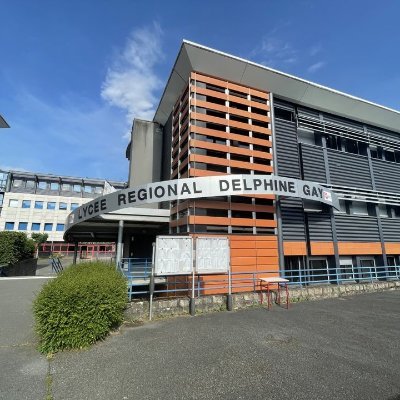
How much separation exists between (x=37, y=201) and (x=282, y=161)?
2219 inches

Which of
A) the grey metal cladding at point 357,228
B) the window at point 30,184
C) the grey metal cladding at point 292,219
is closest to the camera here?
the grey metal cladding at point 292,219

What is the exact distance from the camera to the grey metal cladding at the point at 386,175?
1700cm

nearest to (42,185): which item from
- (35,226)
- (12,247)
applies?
(35,226)

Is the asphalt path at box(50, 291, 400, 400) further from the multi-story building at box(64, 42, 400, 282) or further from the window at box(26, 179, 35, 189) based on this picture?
the window at box(26, 179, 35, 189)

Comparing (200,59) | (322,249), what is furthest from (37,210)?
(322,249)

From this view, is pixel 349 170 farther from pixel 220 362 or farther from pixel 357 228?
pixel 220 362

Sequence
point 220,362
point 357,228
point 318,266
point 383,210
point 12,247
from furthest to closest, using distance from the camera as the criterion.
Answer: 1. point 12,247
2. point 383,210
3. point 357,228
4. point 318,266
5. point 220,362

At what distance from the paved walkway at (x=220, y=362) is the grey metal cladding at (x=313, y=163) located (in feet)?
28.9

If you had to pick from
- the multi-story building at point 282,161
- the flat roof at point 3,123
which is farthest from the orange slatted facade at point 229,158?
the flat roof at point 3,123

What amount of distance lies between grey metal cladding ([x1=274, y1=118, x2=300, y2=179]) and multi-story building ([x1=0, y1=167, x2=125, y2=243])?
4745cm

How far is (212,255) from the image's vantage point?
8.36 meters

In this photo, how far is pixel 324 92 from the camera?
1528 centimetres

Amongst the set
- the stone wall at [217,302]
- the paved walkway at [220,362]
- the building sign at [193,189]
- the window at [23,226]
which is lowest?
the paved walkway at [220,362]

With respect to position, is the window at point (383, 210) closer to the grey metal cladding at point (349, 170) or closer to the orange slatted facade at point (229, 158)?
the grey metal cladding at point (349, 170)
